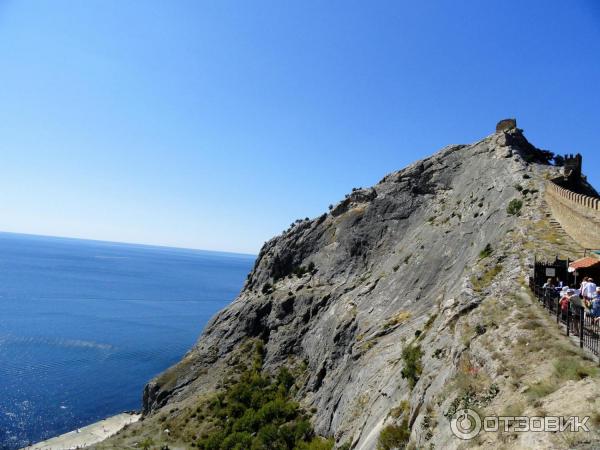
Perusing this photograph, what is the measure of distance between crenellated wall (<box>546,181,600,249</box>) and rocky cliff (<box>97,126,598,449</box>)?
1.08 m

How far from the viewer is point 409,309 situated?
3297cm

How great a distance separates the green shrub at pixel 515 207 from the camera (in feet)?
107

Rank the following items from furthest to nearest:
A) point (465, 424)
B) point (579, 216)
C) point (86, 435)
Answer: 1. point (86, 435)
2. point (579, 216)
3. point (465, 424)

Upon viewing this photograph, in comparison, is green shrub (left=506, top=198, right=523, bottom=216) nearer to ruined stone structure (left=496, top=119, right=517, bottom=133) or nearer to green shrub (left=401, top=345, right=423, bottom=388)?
green shrub (left=401, top=345, right=423, bottom=388)

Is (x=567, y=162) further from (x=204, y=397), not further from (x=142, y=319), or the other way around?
(x=142, y=319)

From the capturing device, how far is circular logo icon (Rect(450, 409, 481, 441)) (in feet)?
37.7

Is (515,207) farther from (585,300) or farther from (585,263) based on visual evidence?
(585,300)

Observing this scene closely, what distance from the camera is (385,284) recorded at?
4081cm

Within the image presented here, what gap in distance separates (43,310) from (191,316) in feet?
A: 183

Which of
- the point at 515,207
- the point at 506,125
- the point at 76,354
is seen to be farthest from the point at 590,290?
the point at 76,354

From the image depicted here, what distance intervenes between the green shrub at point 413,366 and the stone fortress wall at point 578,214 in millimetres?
13745

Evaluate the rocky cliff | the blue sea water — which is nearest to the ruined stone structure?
the rocky cliff

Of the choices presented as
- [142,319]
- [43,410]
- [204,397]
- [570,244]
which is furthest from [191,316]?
[570,244]

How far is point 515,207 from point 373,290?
16.4m
